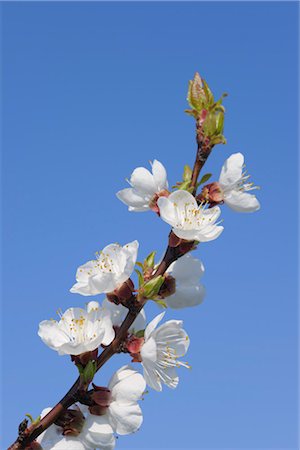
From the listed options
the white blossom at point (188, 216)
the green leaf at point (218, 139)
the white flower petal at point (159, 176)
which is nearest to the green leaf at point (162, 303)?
the white blossom at point (188, 216)

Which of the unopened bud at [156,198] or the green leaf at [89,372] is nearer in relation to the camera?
the green leaf at [89,372]

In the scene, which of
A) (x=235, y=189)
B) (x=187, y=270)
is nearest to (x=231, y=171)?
(x=235, y=189)

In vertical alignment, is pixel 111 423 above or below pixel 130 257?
below

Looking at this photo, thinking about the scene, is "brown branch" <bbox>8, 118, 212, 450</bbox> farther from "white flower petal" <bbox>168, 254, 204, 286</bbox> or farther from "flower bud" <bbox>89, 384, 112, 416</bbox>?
"white flower petal" <bbox>168, 254, 204, 286</bbox>

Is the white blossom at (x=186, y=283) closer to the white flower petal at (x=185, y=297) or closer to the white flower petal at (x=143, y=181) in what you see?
the white flower petal at (x=185, y=297)

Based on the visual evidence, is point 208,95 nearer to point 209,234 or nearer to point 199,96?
point 199,96

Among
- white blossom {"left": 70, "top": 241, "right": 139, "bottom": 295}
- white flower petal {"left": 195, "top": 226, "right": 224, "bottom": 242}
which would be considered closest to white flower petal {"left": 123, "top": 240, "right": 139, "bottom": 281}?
white blossom {"left": 70, "top": 241, "right": 139, "bottom": 295}

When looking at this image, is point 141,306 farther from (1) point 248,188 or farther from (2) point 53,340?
(1) point 248,188

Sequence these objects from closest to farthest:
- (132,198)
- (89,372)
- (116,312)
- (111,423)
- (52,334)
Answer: (89,372)
(111,423)
(52,334)
(116,312)
(132,198)

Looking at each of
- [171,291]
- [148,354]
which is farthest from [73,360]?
[171,291]
